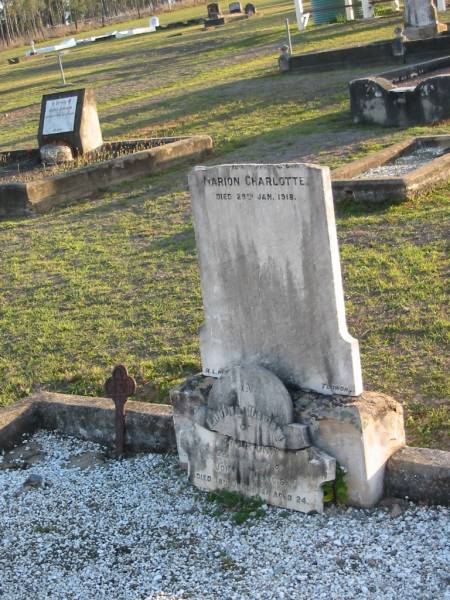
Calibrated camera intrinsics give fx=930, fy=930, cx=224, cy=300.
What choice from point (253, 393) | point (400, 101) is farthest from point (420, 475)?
point (400, 101)

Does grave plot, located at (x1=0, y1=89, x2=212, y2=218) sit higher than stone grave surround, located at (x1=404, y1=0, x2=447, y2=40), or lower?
lower

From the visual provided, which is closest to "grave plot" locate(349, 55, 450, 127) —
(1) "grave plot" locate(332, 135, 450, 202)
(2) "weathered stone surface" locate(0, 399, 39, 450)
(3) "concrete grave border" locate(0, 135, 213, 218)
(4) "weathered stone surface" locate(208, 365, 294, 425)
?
(1) "grave plot" locate(332, 135, 450, 202)

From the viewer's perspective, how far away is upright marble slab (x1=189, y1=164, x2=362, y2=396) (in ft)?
14.8

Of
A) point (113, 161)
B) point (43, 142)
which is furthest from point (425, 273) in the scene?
point (43, 142)

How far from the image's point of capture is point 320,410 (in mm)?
4617

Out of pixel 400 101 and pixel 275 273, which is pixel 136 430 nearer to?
pixel 275 273

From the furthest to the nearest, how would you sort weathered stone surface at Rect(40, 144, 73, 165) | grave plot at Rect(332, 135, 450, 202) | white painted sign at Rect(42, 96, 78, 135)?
white painted sign at Rect(42, 96, 78, 135), weathered stone surface at Rect(40, 144, 73, 165), grave plot at Rect(332, 135, 450, 202)

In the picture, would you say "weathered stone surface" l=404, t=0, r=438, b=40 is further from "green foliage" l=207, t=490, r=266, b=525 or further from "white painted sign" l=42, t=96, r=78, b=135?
"green foliage" l=207, t=490, r=266, b=525

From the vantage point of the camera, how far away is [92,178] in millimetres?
13609

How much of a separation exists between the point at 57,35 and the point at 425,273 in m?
65.4

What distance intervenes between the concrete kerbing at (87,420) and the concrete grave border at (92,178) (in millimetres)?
7117

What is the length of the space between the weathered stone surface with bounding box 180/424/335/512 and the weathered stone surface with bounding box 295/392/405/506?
9 centimetres

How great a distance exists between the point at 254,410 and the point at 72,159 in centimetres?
1160

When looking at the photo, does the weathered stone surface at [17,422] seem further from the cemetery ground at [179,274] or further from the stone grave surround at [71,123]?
the stone grave surround at [71,123]
